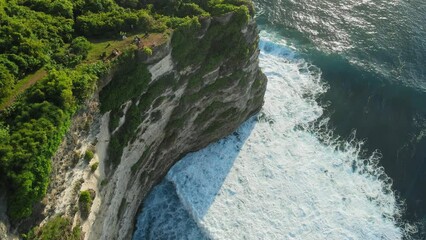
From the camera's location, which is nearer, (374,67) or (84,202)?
(84,202)

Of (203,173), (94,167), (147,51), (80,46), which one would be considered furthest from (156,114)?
(203,173)

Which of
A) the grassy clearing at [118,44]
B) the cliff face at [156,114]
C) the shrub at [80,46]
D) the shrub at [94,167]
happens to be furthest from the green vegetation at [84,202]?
the shrub at [80,46]

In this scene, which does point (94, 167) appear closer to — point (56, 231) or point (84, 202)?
point (84, 202)

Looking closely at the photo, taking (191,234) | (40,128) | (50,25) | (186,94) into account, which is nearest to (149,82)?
(186,94)

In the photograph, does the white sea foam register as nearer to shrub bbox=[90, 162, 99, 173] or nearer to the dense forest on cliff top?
shrub bbox=[90, 162, 99, 173]

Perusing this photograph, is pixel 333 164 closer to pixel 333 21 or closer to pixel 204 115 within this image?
pixel 204 115

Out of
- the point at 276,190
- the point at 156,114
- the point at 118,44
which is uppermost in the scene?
the point at 118,44
